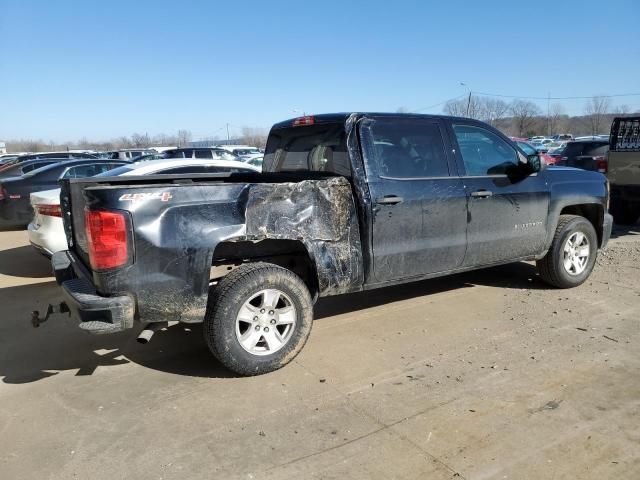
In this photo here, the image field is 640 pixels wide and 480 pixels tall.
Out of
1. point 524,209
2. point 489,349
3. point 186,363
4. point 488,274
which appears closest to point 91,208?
point 186,363

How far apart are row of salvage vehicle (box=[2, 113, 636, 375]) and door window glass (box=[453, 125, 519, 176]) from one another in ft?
0.05

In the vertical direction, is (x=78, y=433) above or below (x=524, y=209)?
below

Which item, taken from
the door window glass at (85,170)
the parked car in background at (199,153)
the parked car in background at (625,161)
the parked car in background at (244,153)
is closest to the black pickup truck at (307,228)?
the parked car in background at (625,161)

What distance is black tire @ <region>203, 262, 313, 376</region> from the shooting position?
12.2ft

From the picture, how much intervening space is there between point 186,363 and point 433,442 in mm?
2138

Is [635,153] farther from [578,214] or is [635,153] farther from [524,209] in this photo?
[524,209]

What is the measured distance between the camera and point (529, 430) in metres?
3.09

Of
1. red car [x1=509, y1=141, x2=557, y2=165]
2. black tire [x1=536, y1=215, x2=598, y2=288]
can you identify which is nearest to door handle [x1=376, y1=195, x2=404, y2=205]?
red car [x1=509, y1=141, x2=557, y2=165]

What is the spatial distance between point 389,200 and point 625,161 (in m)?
7.08

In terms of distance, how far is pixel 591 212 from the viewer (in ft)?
20.2

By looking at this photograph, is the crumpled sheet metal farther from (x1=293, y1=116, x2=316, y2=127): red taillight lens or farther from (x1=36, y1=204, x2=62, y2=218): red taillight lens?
(x1=36, y1=204, x2=62, y2=218): red taillight lens

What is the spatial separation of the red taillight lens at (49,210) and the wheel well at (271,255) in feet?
11.0

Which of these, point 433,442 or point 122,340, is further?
point 122,340

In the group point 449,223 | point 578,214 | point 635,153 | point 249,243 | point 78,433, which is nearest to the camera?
point 78,433
